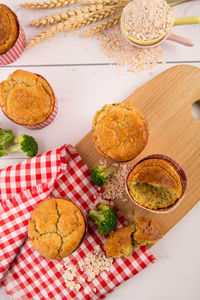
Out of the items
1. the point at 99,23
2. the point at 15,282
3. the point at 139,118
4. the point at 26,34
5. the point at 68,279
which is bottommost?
the point at 68,279

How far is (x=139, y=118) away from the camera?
5.55ft

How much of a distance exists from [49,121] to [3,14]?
0.77 metres

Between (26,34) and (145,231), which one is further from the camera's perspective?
(26,34)

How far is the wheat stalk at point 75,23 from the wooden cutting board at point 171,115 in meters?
0.61

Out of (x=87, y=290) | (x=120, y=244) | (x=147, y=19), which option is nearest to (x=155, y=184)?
(x=120, y=244)

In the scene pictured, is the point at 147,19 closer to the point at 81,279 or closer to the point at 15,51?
the point at 15,51

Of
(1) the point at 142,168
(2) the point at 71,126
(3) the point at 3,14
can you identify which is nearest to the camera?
(1) the point at 142,168

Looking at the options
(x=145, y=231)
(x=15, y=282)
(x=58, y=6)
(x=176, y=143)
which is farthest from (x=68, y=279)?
(x=58, y=6)

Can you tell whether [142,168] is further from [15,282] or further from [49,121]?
[15,282]

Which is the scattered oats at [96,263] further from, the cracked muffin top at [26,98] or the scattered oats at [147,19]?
the scattered oats at [147,19]

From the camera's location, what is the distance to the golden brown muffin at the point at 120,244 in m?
1.75

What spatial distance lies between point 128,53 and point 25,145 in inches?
40.0

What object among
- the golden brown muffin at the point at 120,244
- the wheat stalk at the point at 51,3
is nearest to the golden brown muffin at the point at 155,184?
the golden brown muffin at the point at 120,244

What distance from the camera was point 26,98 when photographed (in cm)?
176
